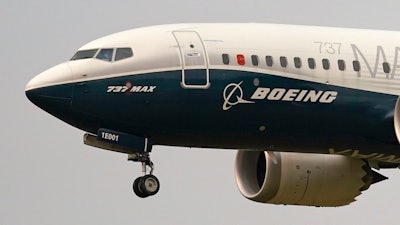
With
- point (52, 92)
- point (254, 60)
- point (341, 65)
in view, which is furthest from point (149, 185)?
point (341, 65)

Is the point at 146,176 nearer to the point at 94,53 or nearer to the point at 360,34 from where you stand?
the point at 94,53

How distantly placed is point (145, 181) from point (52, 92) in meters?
3.55

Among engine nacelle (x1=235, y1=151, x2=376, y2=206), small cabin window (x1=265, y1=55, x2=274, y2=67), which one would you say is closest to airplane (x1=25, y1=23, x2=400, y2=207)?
small cabin window (x1=265, y1=55, x2=274, y2=67)

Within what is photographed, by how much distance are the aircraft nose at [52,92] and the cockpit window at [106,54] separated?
1.18 metres

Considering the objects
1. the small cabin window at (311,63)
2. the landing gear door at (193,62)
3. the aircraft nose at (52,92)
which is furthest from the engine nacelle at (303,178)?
the aircraft nose at (52,92)

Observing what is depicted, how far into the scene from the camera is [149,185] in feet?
185

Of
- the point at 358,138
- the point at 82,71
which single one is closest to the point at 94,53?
the point at 82,71

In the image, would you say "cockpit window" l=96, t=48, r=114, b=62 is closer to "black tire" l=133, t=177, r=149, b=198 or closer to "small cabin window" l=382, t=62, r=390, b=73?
"black tire" l=133, t=177, r=149, b=198

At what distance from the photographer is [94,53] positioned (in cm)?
5722

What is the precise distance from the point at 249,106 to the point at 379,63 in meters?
4.90

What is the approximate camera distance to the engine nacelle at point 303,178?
63.5 metres

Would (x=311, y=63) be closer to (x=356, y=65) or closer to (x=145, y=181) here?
(x=356, y=65)

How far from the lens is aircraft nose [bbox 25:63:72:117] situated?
5588 centimetres

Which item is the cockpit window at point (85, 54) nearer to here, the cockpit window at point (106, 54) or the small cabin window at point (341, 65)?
the cockpit window at point (106, 54)
